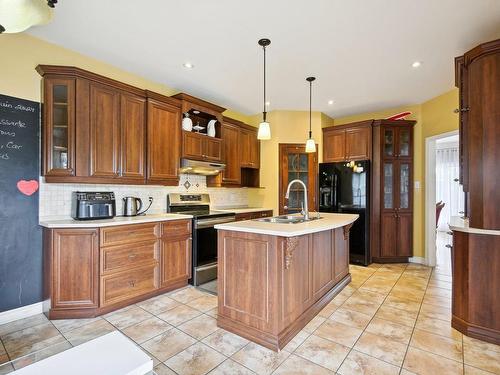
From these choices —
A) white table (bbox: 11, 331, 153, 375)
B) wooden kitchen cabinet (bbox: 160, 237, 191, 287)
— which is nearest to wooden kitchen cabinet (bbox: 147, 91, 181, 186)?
wooden kitchen cabinet (bbox: 160, 237, 191, 287)

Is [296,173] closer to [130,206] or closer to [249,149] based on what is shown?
[249,149]

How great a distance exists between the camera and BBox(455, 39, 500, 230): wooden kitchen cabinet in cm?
217

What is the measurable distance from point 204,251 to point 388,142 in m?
3.59

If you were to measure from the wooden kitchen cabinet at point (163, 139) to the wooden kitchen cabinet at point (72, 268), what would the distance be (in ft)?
3.48

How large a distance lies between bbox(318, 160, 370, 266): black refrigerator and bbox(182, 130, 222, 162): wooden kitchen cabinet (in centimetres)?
196

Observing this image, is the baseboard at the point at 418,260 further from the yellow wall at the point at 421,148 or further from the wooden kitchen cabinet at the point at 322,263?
the wooden kitchen cabinet at the point at 322,263

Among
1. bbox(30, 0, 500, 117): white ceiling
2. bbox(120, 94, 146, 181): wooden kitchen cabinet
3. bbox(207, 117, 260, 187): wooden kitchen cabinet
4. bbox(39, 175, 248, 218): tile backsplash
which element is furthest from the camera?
bbox(207, 117, 260, 187): wooden kitchen cabinet

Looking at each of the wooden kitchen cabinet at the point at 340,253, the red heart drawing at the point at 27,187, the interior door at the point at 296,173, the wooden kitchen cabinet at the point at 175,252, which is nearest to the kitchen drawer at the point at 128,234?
the wooden kitchen cabinet at the point at 175,252

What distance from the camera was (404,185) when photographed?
4574 millimetres

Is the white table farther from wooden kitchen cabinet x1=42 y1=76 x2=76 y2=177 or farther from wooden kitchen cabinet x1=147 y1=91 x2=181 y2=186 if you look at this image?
wooden kitchen cabinet x1=147 y1=91 x2=181 y2=186

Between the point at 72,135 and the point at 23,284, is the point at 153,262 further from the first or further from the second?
the point at 72,135

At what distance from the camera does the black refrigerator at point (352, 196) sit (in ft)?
14.5

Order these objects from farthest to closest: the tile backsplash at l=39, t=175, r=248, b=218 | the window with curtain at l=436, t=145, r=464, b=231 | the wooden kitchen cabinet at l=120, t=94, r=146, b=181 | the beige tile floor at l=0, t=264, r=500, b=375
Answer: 1. the window with curtain at l=436, t=145, r=464, b=231
2. the wooden kitchen cabinet at l=120, t=94, r=146, b=181
3. the tile backsplash at l=39, t=175, r=248, b=218
4. the beige tile floor at l=0, t=264, r=500, b=375

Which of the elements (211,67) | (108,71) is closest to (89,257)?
(108,71)
